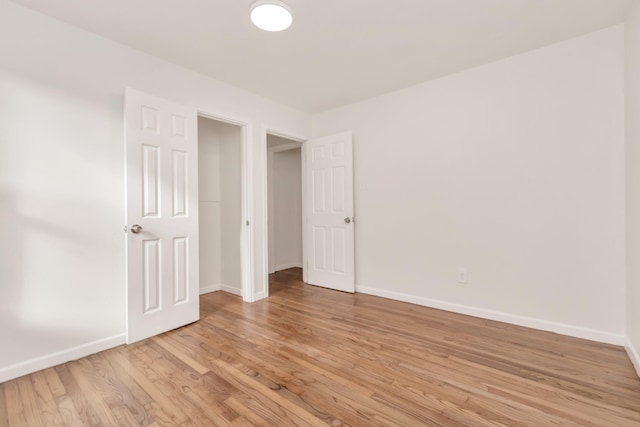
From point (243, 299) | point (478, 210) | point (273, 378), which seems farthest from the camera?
point (243, 299)

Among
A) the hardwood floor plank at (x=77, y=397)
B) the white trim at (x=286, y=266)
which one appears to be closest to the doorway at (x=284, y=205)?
the white trim at (x=286, y=266)

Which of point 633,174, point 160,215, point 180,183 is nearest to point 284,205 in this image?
point 180,183

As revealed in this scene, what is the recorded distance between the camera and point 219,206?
3.98 meters

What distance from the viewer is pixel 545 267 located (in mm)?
2504

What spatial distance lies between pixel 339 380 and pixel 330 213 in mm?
2366

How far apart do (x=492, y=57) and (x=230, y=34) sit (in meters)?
2.36

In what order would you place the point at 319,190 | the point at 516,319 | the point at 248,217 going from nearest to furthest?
1. the point at 516,319
2. the point at 248,217
3. the point at 319,190

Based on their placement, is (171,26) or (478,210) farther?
(478,210)

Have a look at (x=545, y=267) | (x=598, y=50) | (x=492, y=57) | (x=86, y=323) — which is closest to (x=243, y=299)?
(x=86, y=323)

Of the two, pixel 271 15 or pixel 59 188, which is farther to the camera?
pixel 59 188

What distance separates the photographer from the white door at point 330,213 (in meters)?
3.71

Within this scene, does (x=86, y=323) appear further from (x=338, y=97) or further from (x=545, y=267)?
(x=545, y=267)

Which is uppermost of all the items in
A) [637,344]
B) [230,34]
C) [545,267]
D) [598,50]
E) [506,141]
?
[230,34]

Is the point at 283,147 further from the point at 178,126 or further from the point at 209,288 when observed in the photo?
the point at 209,288
